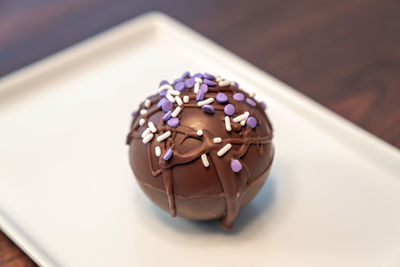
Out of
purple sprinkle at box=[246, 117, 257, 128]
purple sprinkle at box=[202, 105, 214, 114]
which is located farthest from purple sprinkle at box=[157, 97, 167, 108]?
purple sprinkle at box=[246, 117, 257, 128]

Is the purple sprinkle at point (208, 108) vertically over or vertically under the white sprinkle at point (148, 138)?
over

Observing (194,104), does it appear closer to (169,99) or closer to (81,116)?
(169,99)

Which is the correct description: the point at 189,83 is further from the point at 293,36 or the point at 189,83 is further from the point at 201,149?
the point at 293,36

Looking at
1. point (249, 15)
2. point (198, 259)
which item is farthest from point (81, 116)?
point (249, 15)

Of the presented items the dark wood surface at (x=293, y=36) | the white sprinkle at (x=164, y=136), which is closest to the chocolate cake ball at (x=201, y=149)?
the white sprinkle at (x=164, y=136)

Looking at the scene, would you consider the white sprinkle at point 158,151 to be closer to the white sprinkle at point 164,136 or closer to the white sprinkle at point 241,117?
the white sprinkle at point 164,136

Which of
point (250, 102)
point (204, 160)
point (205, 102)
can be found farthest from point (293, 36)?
point (204, 160)

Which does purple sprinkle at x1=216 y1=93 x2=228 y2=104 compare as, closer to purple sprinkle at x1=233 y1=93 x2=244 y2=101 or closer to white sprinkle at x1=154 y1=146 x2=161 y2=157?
purple sprinkle at x1=233 y1=93 x2=244 y2=101
